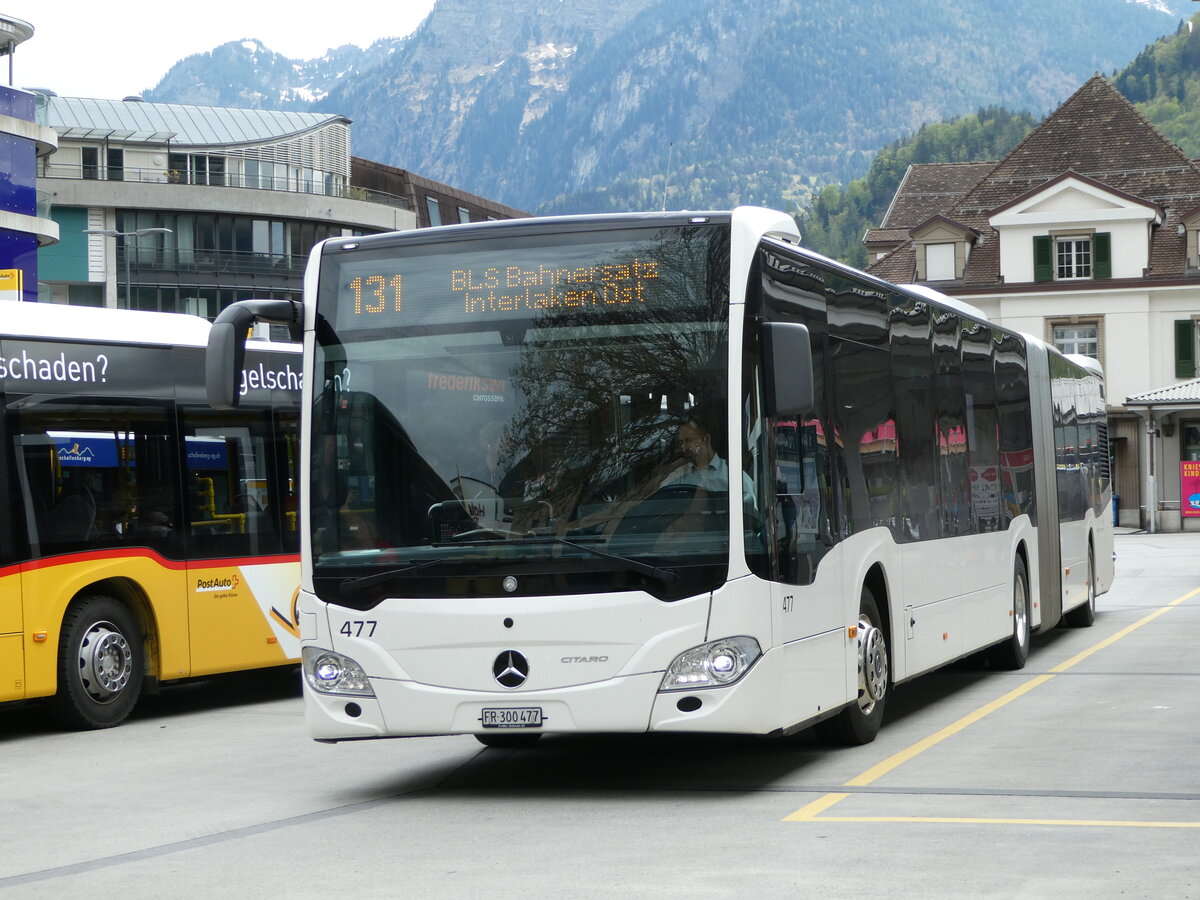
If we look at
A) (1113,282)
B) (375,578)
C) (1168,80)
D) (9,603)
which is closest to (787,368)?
(375,578)

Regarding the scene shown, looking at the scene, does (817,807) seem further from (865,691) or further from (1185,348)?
(1185,348)

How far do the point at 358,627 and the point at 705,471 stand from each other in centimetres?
193

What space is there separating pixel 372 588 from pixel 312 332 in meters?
1.39

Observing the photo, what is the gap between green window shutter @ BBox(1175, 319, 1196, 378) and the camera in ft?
186

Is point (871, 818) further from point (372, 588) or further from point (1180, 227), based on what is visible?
point (1180, 227)

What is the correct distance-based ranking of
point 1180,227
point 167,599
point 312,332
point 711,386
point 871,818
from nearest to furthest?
point 871,818 → point 711,386 → point 312,332 → point 167,599 → point 1180,227

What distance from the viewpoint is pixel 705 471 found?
8.79 meters

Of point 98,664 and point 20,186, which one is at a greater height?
point 20,186

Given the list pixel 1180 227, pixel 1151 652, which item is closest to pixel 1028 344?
pixel 1151 652

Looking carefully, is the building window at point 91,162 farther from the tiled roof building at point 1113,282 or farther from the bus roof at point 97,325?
the bus roof at point 97,325

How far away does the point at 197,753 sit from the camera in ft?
38.6

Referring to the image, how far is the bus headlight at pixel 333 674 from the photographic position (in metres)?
9.20

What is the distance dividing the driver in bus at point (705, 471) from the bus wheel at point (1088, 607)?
1247cm

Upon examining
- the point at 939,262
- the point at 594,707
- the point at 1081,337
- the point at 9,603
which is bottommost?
the point at 594,707
